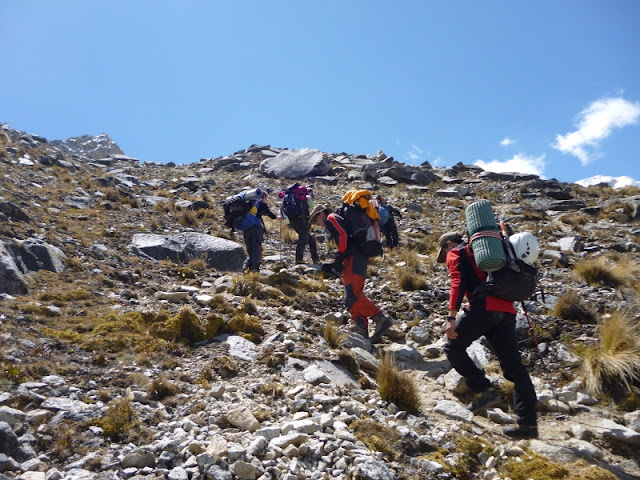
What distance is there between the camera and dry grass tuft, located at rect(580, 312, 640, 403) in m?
5.37

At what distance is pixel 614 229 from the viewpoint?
14914mm

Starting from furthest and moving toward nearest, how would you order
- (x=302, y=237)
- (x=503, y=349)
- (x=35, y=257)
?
(x=302, y=237) < (x=35, y=257) < (x=503, y=349)

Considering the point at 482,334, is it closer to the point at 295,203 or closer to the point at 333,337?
the point at 333,337

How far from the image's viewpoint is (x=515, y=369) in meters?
4.73

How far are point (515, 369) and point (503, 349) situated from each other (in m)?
0.24

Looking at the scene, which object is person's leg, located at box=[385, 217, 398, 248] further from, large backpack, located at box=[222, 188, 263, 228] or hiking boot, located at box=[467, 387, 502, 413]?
hiking boot, located at box=[467, 387, 502, 413]

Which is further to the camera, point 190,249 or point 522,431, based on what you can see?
point 190,249

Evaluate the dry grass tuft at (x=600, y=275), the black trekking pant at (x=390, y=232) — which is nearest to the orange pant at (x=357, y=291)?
the black trekking pant at (x=390, y=232)

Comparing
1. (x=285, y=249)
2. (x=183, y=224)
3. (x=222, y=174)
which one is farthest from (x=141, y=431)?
(x=222, y=174)

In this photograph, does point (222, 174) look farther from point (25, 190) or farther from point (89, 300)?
point (89, 300)

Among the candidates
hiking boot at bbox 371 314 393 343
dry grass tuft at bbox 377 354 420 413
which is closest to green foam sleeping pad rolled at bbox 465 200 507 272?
dry grass tuft at bbox 377 354 420 413

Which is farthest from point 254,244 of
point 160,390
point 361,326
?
point 160,390

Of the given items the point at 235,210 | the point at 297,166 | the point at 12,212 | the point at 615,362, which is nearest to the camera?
the point at 615,362

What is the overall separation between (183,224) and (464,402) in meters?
11.8
